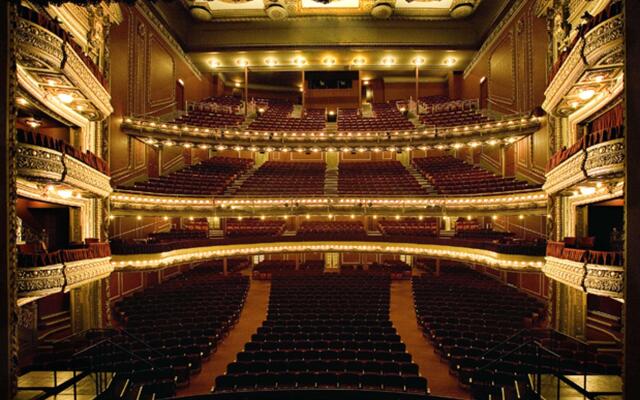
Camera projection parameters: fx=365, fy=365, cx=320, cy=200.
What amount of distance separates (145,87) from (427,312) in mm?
15081

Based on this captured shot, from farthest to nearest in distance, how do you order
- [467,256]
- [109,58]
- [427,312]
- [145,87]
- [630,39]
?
1. [145,87]
2. [467,256]
3. [109,58]
4. [427,312]
5. [630,39]

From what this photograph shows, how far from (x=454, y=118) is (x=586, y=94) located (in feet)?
36.6

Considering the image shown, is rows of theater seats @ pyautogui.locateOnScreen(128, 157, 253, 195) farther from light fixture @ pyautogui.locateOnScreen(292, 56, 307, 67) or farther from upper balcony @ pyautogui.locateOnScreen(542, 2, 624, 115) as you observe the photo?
upper balcony @ pyautogui.locateOnScreen(542, 2, 624, 115)

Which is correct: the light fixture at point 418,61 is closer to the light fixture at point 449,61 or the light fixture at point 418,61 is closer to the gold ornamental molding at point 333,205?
the light fixture at point 449,61

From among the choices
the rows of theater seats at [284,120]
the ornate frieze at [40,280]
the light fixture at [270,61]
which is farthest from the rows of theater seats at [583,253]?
the light fixture at [270,61]

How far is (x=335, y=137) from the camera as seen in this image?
20.0m

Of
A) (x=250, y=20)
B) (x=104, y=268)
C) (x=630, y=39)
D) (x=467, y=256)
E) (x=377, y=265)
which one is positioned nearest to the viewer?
(x=630, y=39)

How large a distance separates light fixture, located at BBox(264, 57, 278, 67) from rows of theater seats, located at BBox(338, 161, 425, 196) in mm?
7691

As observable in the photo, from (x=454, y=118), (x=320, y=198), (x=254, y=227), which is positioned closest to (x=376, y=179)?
(x=320, y=198)

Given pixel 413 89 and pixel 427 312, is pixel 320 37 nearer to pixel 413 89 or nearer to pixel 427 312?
pixel 413 89

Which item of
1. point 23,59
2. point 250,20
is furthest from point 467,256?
point 250,20

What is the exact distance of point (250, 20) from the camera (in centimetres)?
2116

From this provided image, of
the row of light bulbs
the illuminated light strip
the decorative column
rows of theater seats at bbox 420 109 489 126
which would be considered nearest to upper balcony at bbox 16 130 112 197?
the illuminated light strip

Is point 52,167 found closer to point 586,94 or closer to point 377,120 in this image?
point 586,94
